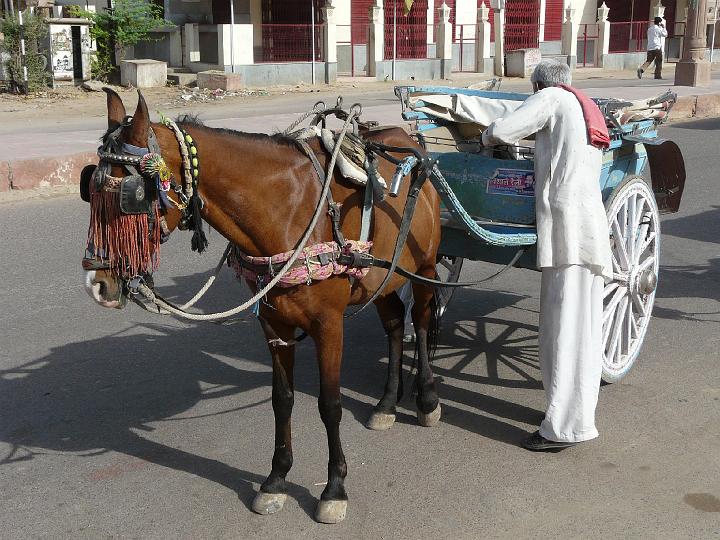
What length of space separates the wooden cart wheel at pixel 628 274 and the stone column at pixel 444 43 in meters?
23.1

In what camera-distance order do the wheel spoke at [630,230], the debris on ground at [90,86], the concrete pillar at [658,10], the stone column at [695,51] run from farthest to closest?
the concrete pillar at [658,10] → the stone column at [695,51] → the debris on ground at [90,86] → the wheel spoke at [630,230]

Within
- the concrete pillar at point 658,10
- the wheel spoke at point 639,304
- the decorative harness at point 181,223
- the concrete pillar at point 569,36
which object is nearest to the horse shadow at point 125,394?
the decorative harness at point 181,223

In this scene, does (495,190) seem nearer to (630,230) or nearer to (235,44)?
(630,230)

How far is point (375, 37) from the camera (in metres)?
26.2

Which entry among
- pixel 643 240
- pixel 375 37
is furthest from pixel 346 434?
pixel 375 37

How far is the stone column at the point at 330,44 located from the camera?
2484cm

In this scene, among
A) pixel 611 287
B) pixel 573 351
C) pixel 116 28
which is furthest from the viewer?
pixel 116 28

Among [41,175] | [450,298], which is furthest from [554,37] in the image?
[450,298]

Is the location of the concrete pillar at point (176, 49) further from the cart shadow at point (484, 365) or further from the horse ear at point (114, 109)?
the horse ear at point (114, 109)

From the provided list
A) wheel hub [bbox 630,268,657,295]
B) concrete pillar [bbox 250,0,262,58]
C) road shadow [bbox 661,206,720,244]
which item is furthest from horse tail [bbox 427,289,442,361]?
concrete pillar [bbox 250,0,262,58]

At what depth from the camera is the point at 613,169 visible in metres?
5.25

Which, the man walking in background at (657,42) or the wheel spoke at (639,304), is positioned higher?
the man walking in background at (657,42)

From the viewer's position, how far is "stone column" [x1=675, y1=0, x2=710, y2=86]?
862 inches

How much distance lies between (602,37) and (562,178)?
30618 millimetres
